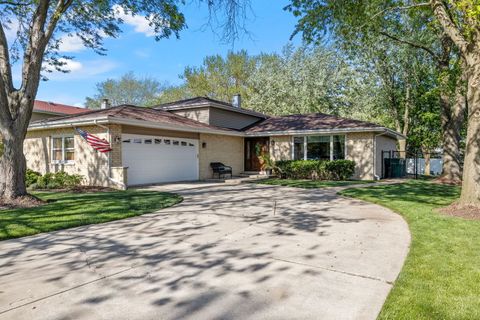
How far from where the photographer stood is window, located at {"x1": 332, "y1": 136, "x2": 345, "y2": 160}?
1742cm

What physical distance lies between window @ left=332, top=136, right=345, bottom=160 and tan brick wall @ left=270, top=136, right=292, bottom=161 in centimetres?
259

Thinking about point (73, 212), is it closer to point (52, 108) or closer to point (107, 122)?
point (107, 122)

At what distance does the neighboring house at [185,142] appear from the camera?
43.2 feet

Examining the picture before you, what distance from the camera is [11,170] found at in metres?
8.86

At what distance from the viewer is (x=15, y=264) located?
416 centimetres

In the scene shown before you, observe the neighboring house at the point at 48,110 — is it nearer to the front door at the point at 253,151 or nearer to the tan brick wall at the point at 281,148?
the front door at the point at 253,151

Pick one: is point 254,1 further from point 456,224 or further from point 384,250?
point 456,224

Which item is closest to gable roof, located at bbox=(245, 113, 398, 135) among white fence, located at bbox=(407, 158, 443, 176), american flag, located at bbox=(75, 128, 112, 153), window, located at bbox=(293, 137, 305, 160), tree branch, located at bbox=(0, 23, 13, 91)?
window, located at bbox=(293, 137, 305, 160)

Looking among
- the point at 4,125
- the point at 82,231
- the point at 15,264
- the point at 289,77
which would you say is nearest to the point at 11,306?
the point at 15,264

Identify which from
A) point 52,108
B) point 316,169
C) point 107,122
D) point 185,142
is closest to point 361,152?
point 316,169

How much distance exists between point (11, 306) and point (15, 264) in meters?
1.42

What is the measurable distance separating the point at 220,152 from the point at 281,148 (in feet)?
12.3

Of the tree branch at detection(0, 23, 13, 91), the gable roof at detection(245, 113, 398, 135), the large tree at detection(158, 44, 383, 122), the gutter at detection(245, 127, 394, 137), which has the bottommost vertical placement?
the gutter at detection(245, 127, 394, 137)

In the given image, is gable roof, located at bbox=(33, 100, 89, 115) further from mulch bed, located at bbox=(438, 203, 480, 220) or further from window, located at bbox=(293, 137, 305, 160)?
mulch bed, located at bbox=(438, 203, 480, 220)
